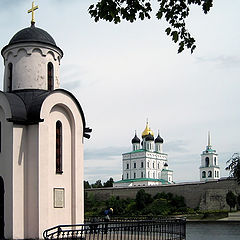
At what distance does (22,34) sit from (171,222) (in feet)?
30.5

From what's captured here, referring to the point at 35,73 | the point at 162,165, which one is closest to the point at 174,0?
the point at 35,73

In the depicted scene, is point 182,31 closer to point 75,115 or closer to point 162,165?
point 75,115

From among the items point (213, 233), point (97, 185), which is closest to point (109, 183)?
point (97, 185)

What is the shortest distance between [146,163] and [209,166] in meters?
15.9

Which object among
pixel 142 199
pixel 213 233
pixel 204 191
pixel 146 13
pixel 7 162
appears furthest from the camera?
pixel 142 199

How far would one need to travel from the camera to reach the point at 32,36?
17547 millimetres

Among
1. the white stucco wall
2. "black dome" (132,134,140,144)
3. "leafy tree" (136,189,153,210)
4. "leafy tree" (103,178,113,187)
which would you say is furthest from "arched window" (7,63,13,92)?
"black dome" (132,134,140,144)

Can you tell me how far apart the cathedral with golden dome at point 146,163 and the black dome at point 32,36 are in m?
87.8

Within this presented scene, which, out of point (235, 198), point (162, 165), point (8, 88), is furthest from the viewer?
point (162, 165)

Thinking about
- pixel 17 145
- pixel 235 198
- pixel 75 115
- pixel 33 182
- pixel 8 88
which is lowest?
pixel 235 198

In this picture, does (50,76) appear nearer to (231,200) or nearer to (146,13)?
(146,13)

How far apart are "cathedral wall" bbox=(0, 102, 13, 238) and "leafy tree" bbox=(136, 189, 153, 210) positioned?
1859 inches

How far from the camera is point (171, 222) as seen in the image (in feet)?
50.5

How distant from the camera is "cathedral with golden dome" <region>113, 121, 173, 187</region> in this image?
107m
